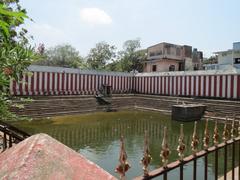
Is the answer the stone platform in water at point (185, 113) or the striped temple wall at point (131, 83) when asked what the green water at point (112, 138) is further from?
the striped temple wall at point (131, 83)

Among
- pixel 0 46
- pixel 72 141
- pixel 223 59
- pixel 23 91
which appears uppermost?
pixel 223 59

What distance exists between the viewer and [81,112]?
48.8 ft

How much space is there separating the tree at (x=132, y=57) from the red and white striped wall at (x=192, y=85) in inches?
221

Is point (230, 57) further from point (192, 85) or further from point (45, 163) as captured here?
point (45, 163)

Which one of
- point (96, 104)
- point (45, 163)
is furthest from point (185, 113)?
point (45, 163)

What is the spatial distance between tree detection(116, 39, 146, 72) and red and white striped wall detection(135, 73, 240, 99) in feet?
18.4

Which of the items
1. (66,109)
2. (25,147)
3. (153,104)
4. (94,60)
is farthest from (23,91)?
(25,147)

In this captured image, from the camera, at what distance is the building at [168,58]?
1036 inches

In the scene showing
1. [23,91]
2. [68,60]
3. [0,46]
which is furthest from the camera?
[68,60]

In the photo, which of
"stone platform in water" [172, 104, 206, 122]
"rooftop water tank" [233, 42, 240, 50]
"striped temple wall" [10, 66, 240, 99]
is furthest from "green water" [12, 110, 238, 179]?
"rooftop water tank" [233, 42, 240, 50]

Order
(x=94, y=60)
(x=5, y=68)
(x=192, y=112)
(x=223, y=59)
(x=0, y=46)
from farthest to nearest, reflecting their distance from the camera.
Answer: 1. (x=94, y=60)
2. (x=223, y=59)
3. (x=192, y=112)
4. (x=5, y=68)
5. (x=0, y=46)

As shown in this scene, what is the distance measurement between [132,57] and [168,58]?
4.38 meters

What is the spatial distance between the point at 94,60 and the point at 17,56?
2627 cm

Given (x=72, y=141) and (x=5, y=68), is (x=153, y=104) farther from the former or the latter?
(x=5, y=68)
